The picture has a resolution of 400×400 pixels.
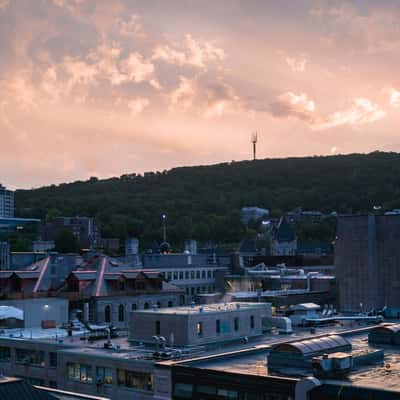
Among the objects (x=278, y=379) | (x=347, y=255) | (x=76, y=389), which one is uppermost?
(x=347, y=255)

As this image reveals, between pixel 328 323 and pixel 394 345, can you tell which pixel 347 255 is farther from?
pixel 394 345

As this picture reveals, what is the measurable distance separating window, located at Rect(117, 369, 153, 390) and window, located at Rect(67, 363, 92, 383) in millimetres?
2535

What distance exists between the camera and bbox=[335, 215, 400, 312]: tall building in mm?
65188

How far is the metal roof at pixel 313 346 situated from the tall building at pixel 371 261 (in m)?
33.3

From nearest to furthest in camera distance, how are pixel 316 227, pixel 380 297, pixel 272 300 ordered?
pixel 272 300
pixel 380 297
pixel 316 227

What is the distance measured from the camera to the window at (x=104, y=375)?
38.4 meters

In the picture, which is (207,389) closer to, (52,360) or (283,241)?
→ (52,360)

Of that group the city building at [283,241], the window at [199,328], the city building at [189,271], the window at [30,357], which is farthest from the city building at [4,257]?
the city building at [283,241]

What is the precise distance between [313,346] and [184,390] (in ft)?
18.5

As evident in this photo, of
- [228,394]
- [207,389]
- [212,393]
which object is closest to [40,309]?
[207,389]

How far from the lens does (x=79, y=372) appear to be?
4038 cm

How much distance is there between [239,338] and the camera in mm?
43375

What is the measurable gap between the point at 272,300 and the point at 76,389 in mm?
24251

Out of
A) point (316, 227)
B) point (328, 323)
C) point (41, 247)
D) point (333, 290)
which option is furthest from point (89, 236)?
point (328, 323)
